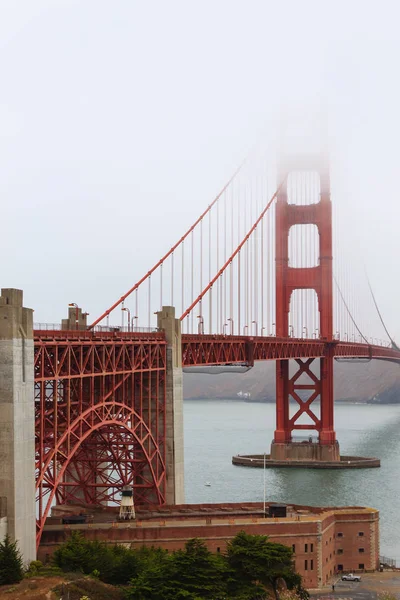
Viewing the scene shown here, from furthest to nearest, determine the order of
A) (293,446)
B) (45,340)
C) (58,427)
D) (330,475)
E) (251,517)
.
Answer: (293,446) → (330,475) → (251,517) → (58,427) → (45,340)

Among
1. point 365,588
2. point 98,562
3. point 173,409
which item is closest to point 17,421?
point 98,562

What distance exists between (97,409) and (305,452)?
40.6 metres

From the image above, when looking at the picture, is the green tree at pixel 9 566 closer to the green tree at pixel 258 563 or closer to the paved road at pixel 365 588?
the green tree at pixel 258 563

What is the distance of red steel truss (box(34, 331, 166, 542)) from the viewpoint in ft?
106

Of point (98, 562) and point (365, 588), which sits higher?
point (98, 562)

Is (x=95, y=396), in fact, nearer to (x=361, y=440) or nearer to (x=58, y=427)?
(x=58, y=427)

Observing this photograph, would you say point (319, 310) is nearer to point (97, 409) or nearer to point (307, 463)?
point (307, 463)

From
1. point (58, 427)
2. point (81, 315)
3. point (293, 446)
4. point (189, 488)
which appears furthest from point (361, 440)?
point (58, 427)

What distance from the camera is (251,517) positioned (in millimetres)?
36938

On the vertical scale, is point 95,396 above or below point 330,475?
above

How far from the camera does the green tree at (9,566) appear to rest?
87.7 feet

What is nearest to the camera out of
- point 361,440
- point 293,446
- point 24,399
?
point 24,399

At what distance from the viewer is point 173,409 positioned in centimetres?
4391

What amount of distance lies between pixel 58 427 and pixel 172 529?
5232mm
